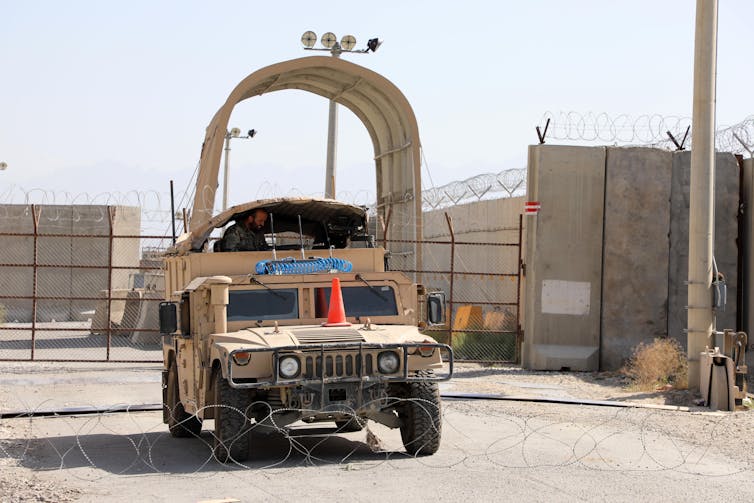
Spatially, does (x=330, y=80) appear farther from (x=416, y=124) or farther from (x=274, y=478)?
(x=274, y=478)

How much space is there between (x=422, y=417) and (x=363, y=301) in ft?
5.11

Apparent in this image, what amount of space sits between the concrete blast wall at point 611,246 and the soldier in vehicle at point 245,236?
8.41 m

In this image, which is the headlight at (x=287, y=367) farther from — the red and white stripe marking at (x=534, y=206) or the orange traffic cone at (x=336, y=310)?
the red and white stripe marking at (x=534, y=206)

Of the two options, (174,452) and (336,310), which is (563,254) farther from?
(174,452)

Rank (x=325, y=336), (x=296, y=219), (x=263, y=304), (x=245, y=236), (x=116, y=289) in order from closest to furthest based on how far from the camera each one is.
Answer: (x=325, y=336)
(x=263, y=304)
(x=245, y=236)
(x=296, y=219)
(x=116, y=289)

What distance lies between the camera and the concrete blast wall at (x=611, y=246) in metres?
20.4

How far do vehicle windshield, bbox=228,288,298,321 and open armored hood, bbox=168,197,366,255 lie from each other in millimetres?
1565

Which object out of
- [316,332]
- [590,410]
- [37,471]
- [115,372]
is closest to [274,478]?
[316,332]

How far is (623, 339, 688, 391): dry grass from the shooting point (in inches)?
695

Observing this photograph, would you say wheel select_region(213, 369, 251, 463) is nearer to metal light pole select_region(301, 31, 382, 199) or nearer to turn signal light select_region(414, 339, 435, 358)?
turn signal light select_region(414, 339, 435, 358)

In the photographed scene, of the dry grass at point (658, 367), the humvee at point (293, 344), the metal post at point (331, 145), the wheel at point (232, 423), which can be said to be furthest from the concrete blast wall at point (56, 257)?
the wheel at point (232, 423)

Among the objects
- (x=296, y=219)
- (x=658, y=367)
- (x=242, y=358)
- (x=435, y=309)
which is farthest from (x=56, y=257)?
(x=242, y=358)

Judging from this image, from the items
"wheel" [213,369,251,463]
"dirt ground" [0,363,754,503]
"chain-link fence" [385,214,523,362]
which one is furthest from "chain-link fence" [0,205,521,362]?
"wheel" [213,369,251,463]

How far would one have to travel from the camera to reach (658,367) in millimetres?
18016
